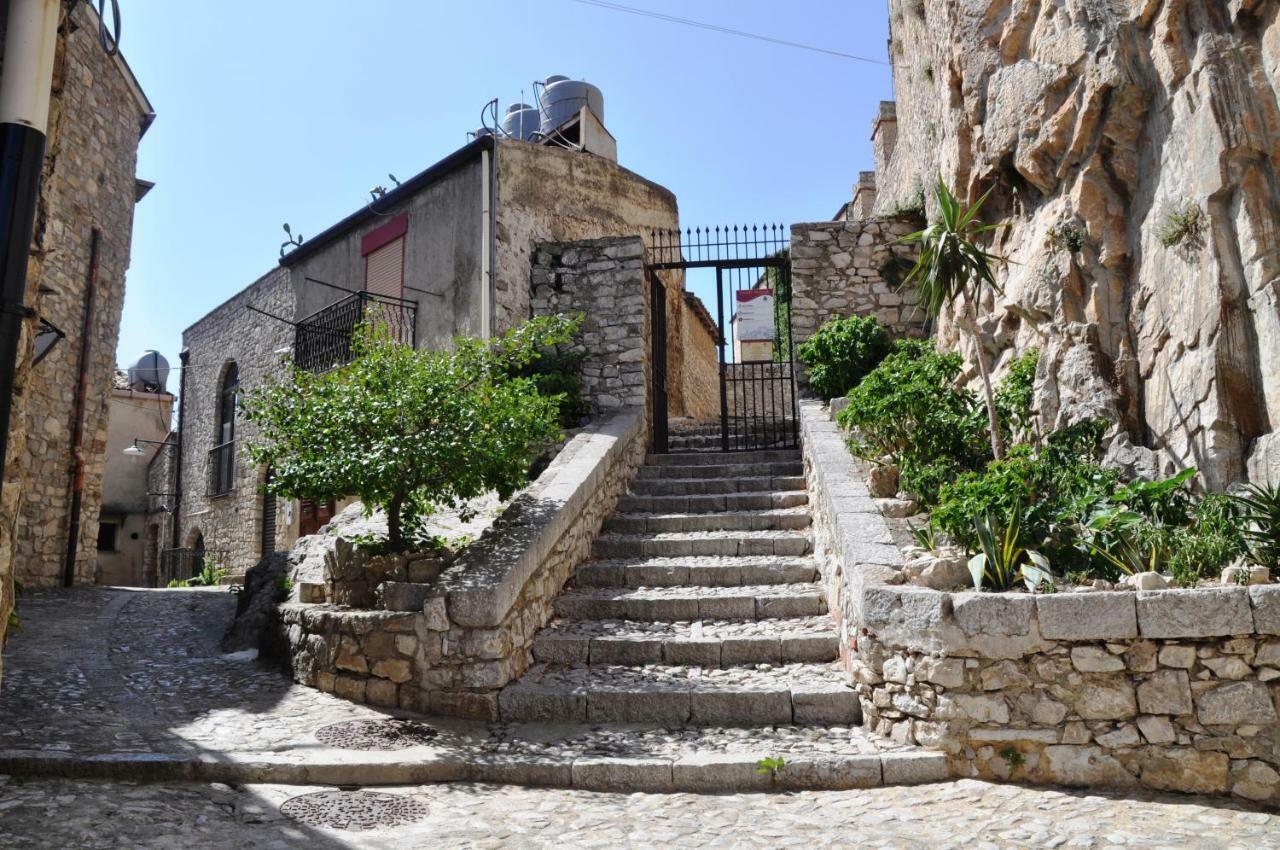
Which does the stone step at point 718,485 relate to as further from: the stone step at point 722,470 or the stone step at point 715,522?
the stone step at point 715,522

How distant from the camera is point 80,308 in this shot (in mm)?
9828

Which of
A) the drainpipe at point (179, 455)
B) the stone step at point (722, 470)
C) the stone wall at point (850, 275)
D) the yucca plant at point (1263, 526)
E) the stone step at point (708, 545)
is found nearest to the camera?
the yucca plant at point (1263, 526)

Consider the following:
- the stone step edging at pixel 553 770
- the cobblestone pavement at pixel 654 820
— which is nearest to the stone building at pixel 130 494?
the stone step edging at pixel 553 770

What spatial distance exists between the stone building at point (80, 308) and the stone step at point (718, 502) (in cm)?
602

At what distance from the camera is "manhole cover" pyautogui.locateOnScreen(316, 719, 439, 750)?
4.47m

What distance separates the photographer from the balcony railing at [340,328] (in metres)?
11.4

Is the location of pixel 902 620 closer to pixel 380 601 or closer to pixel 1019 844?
pixel 1019 844

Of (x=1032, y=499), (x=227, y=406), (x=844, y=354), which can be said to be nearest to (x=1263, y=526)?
(x=1032, y=499)

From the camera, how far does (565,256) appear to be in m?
10.8

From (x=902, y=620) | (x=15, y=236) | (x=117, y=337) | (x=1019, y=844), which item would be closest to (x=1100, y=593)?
(x=902, y=620)

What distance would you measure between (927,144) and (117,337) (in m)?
9.94

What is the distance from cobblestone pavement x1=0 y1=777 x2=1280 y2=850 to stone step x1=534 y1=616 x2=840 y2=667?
1.29m

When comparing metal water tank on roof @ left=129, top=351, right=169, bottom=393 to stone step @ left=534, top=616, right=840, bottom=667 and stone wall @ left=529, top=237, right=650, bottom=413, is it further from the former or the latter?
stone step @ left=534, top=616, right=840, bottom=667

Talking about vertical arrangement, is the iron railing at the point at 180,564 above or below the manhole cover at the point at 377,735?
above
